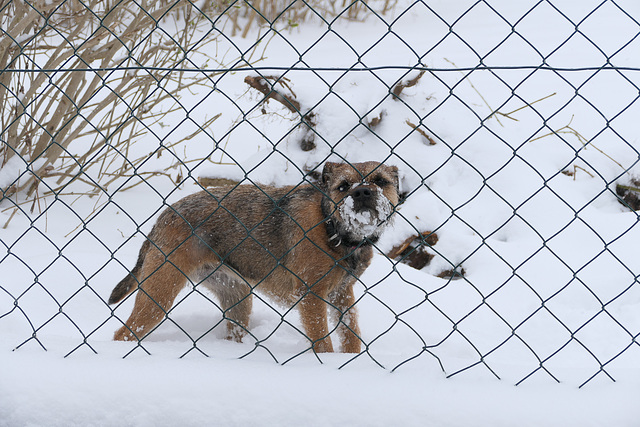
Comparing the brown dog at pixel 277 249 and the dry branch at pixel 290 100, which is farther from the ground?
the dry branch at pixel 290 100

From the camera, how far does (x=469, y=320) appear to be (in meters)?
4.11

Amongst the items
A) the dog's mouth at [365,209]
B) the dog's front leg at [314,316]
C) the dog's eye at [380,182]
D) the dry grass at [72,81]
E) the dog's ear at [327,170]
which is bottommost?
the dog's front leg at [314,316]

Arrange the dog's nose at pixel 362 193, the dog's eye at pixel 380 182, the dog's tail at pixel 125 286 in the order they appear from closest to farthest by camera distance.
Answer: the dog's nose at pixel 362 193 → the dog's eye at pixel 380 182 → the dog's tail at pixel 125 286

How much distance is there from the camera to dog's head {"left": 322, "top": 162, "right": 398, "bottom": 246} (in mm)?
3191

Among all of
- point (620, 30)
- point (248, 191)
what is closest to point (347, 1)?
point (620, 30)

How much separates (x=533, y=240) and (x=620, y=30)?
4.20 m

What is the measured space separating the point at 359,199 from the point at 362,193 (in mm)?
37

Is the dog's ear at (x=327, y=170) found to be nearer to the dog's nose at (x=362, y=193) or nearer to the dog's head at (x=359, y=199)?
the dog's head at (x=359, y=199)

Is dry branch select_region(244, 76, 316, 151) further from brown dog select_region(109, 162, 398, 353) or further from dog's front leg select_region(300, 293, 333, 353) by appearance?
Answer: dog's front leg select_region(300, 293, 333, 353)

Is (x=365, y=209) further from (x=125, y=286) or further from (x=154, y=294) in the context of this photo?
(x=125, y=286)

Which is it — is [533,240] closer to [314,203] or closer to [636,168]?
[636,168]

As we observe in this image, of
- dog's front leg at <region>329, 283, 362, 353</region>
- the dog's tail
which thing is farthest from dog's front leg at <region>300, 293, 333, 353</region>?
the dog's tail

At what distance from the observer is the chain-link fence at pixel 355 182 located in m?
3.02

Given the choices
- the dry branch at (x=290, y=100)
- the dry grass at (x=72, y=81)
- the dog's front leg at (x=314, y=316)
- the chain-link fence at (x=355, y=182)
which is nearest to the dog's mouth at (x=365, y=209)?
the chain-link fence at (x=355, y=182)
